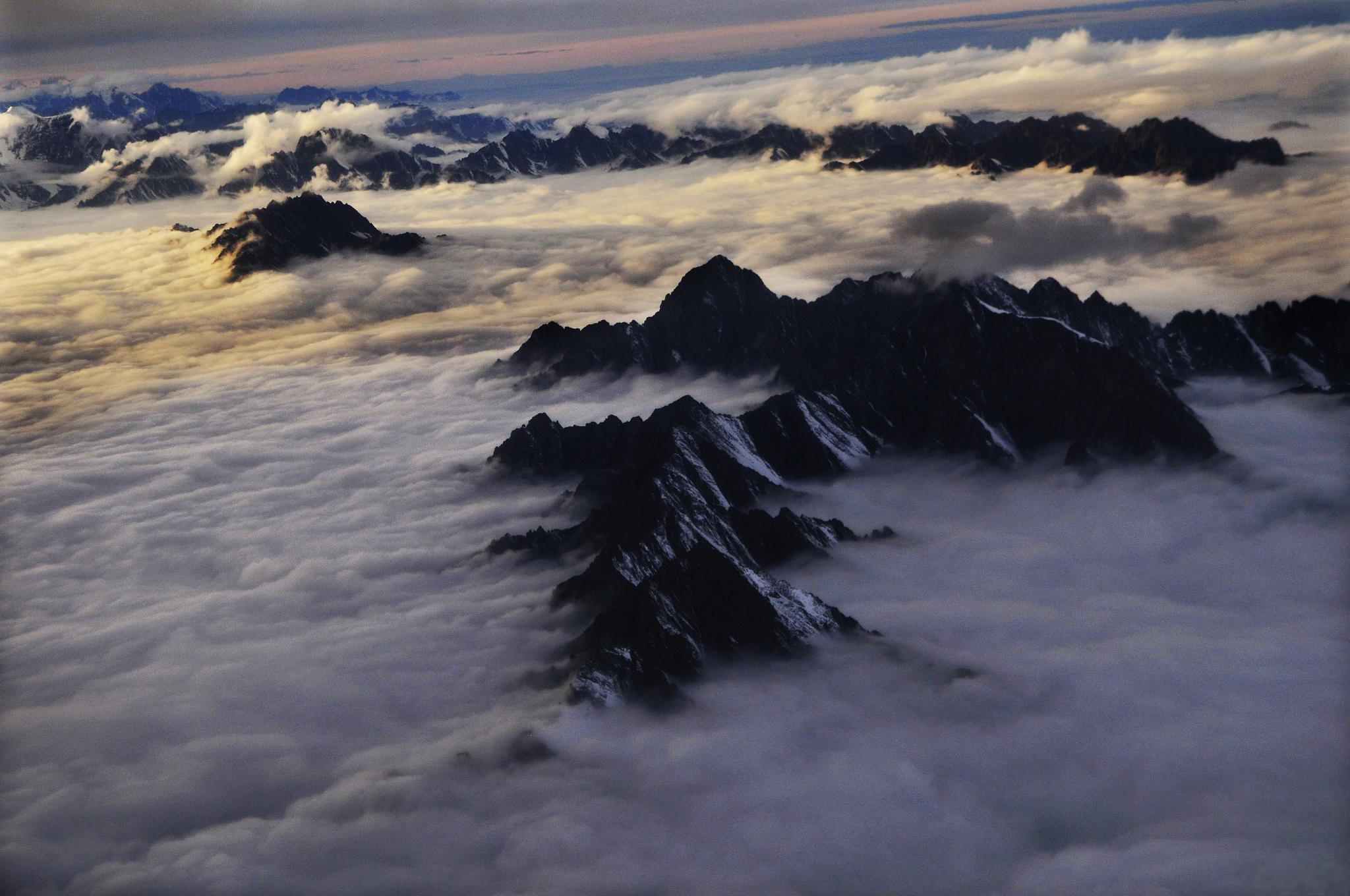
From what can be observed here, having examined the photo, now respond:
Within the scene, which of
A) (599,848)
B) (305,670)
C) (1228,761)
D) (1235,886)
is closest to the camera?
(1235,886)

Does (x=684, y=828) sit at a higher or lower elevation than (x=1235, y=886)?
lower

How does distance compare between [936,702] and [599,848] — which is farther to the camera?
Result: [936,702]

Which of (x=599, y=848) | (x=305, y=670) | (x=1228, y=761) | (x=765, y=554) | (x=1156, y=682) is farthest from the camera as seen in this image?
(x=765, y=554)

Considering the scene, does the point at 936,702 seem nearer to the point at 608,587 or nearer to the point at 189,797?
the point at 608,587

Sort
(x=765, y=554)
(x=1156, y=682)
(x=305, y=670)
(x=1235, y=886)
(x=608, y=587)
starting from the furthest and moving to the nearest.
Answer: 1. (x=765, y=554)
2. (x=608, y=587)
3. (x=305, y=670)
4. (x=1156, y=682)
5. (x=1235, y=886)

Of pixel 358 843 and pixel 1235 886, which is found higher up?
pixel 1235 886

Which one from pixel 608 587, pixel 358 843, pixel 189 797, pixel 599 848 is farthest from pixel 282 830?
pixel 608 587

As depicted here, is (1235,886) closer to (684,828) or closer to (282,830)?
(684,828)

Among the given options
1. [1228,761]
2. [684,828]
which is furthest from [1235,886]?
[684,828]

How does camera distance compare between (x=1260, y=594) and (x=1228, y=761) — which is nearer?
(x=1228, y=761)
